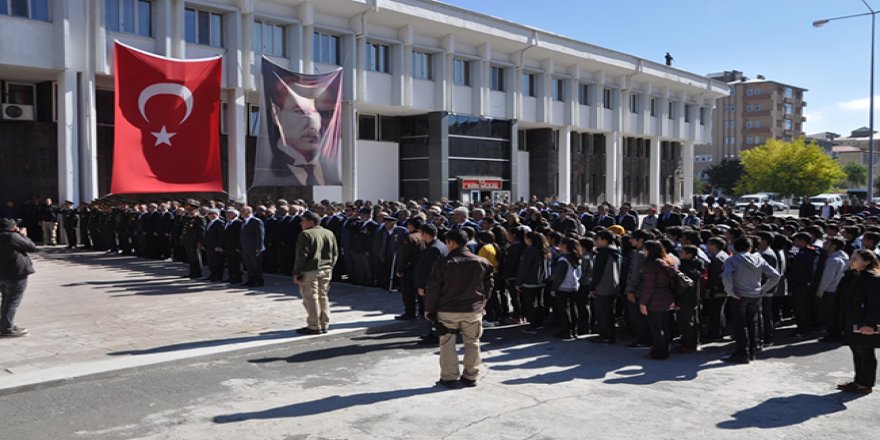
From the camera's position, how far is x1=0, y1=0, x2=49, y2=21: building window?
2312 cm

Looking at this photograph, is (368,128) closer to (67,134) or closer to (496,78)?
(496,78)

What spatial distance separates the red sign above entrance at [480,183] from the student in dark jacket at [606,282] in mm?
28361

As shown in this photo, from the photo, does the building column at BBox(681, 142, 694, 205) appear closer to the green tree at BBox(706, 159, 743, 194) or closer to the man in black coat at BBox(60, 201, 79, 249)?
the green tree at BBox(706, 159, 743, 194)

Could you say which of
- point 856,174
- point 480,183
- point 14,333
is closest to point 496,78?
point 480,183

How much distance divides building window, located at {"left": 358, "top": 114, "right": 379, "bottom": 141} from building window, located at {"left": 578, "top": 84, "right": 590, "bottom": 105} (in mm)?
16723

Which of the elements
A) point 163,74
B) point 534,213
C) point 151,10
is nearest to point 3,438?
point 534,213

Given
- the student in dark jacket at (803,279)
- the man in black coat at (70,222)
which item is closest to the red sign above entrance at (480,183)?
the man in black coat at (70,222)

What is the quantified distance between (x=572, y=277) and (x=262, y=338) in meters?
4.57

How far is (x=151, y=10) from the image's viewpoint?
2677 centimetres

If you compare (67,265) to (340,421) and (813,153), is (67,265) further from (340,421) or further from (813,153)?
(813,153)

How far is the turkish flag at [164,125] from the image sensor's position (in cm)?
2195

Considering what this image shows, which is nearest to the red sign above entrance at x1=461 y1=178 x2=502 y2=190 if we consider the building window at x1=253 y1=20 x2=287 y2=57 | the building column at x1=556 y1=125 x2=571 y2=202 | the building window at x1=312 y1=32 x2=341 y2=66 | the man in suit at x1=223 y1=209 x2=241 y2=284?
the building column at x1=556 y1=125 x2=571 y2=202

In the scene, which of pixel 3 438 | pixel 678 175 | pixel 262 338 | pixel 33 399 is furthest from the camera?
pixel 678 175

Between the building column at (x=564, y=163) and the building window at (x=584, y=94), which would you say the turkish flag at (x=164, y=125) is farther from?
the building window at (x=584, y=94)
